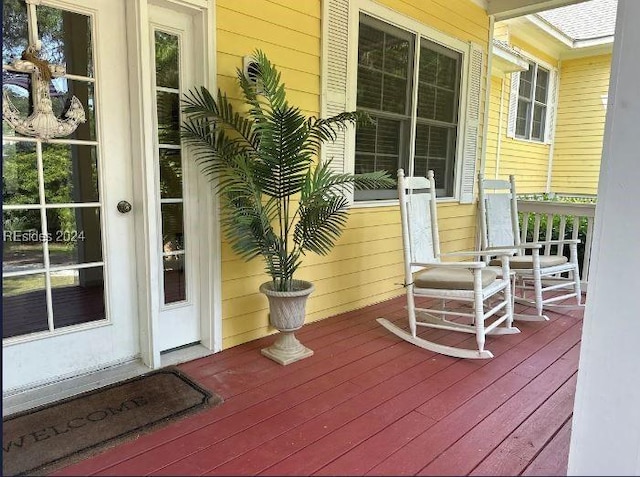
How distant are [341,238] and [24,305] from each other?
6.81 feet

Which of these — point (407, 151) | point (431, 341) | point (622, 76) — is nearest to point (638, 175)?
point (622, 76)

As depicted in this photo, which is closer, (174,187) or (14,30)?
(14,30)

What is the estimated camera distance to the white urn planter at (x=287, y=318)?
249 cm

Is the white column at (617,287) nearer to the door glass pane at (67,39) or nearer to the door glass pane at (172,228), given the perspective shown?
the door glass pane at (172,228)

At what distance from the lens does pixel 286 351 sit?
8.48ft

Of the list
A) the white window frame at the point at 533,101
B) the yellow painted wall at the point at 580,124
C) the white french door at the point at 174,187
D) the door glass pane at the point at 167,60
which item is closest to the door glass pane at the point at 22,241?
the white french door at the point at 174,187

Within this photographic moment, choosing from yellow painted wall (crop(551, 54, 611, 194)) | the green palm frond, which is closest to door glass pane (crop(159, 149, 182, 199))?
the green palm frond

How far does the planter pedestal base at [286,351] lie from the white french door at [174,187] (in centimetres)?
52

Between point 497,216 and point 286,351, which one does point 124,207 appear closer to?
point 286,351

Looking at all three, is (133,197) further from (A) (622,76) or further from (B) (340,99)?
(A) (622,76)

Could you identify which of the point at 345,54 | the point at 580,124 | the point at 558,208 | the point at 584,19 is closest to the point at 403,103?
the point at 345,54

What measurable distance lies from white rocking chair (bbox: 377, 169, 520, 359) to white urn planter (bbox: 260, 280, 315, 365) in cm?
76

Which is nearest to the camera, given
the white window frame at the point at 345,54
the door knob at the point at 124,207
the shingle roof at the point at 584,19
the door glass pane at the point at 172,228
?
the door knob at the point at 124,207

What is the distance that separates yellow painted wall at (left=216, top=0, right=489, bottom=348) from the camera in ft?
8.44
